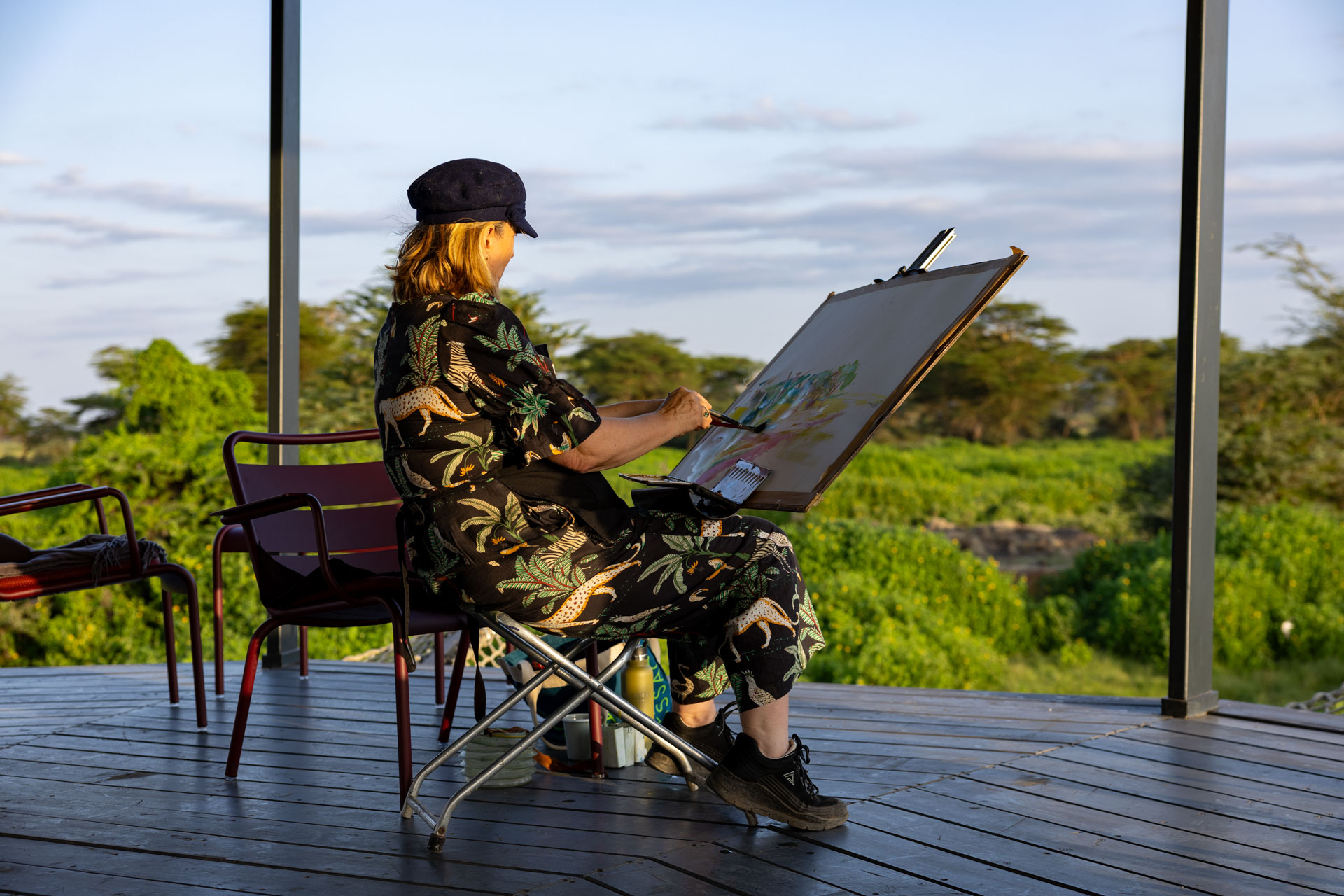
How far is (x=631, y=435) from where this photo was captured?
1.97m

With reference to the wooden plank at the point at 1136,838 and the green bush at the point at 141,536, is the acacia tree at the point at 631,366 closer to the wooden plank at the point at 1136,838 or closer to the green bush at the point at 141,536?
the green bush at the point at 141,536

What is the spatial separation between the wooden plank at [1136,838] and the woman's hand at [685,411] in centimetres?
88

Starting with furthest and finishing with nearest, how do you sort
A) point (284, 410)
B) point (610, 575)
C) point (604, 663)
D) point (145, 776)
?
1. point (284, 410)
2. point (604, 663)
3. point (145, 776)
4. point (610, 575)

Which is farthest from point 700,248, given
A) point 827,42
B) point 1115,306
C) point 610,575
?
point 610,575

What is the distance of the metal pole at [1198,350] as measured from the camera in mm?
2949

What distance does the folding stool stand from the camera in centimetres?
205

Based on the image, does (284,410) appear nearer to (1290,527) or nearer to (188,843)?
(188,843)

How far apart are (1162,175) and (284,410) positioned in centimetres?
1044

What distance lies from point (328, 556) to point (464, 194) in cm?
87

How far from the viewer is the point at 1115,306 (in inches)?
463

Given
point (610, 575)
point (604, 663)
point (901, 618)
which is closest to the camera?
point (610, 575)

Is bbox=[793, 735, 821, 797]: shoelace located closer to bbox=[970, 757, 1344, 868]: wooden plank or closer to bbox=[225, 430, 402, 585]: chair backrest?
bbox=[970, 757, 1344, 868]: wooden plank

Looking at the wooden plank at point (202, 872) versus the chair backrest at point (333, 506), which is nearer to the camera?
the wooden plank at point (202, 872)

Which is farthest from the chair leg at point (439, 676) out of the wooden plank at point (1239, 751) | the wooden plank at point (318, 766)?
the wooden plank at point (1239, 751)
